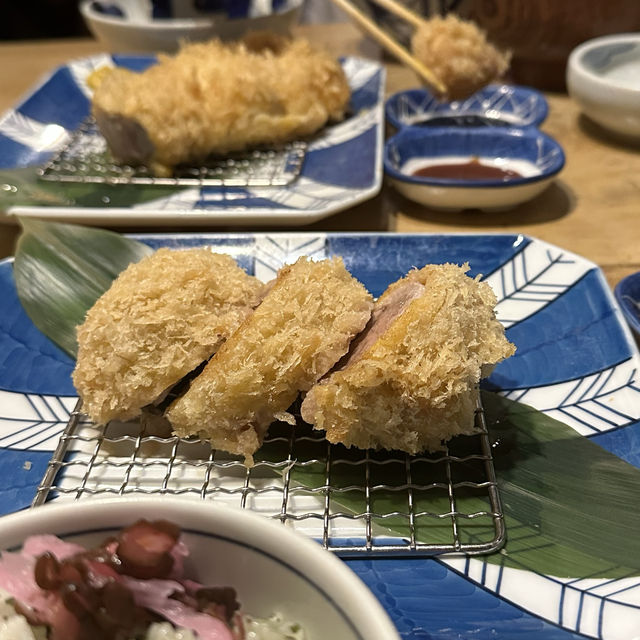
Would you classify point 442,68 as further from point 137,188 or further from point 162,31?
point 162,31

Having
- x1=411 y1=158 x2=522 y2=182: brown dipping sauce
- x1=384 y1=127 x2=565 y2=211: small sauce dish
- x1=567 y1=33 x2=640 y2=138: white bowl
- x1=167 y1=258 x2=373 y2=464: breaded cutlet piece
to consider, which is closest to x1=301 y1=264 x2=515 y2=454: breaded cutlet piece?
x1=167 y1=258 x2=373 y2=464: breaded cutlet piece

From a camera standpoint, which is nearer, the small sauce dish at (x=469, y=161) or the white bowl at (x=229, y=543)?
the white bowl at (x=229, y=543)

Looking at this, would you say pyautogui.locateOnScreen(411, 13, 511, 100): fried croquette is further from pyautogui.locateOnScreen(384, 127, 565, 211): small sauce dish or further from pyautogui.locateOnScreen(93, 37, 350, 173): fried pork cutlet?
pyautogui.locateOnScreen(93, 37, 350, 173): fried pork cutlet

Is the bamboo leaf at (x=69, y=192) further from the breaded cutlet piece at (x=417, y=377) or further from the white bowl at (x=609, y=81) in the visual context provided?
the white bowl at (x=609, y=81)

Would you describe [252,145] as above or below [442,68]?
below

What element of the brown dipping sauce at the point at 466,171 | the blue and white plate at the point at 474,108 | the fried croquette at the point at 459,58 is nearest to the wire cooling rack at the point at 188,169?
the brown dipping sauce at the point at 466,171

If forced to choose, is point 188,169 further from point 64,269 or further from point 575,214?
point 575,214

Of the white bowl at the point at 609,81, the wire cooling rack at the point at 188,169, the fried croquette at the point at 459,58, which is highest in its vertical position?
the fried croquette at the point at 459,58

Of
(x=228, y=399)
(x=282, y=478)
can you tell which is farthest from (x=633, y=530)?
(x=228, y=399)
